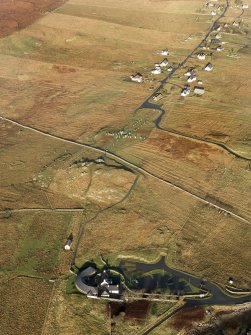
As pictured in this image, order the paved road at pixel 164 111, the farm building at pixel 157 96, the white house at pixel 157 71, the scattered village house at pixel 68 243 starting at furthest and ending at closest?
the white house at pixel 157 71
the farm building at pixel 157 96
the paved road at pixel 164 111
the scattered village house at pixel 68 243

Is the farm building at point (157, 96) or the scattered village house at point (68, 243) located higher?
the farm building at point (157, 96)

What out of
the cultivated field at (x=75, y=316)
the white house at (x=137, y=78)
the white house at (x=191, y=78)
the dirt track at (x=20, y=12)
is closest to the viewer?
the cultivated field at (x=75, y=316)

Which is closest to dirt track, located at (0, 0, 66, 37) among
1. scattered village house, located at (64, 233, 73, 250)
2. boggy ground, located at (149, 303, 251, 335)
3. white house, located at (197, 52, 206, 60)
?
white house, located at (197, 52, 206, 60)

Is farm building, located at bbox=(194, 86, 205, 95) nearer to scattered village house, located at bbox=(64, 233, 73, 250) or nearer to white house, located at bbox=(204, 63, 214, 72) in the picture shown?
white house, located at bbox=(204, 63, 214, 72)

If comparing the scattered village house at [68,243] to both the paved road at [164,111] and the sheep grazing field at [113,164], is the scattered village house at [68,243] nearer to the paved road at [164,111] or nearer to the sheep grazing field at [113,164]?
the sheep grazing field at [113,164]

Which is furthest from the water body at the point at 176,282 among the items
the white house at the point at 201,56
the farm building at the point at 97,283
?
the white house at the point at 201,56

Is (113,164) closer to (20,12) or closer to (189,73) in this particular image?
(189,73)

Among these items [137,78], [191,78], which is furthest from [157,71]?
[191,78]
